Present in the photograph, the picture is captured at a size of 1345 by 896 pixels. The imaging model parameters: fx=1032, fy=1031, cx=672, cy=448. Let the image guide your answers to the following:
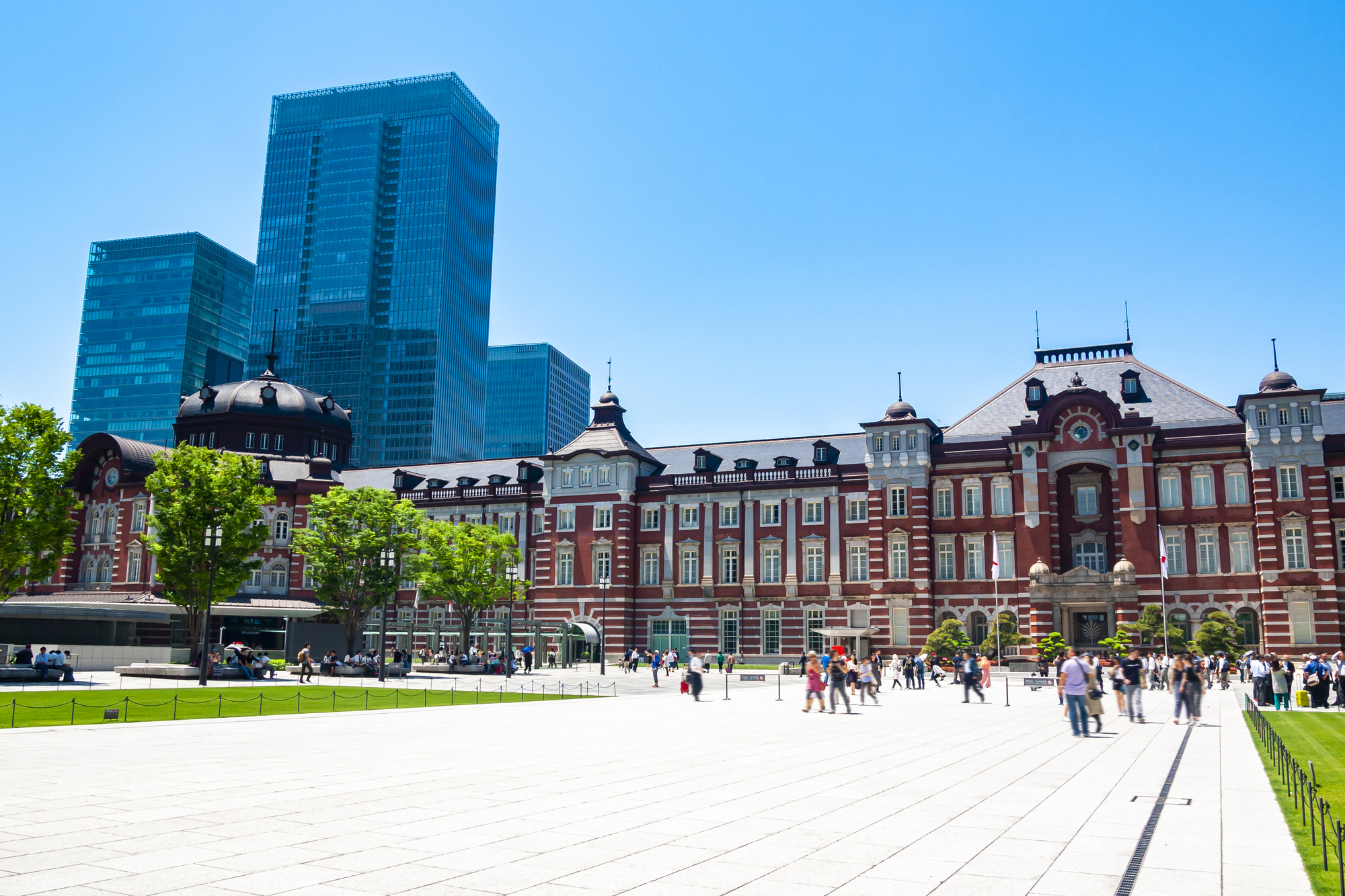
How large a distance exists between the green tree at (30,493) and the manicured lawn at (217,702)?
11.0 meters

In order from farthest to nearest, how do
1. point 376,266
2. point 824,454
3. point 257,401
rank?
point 376,266 → point 257,401 → point 824,454

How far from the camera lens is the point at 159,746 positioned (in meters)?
19.5

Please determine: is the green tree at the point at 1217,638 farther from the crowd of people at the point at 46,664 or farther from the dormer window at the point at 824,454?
the crowd of people at the point at 46,664

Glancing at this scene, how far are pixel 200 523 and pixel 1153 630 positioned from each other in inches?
1998

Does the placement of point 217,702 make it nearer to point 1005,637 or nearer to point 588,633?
point 588,633

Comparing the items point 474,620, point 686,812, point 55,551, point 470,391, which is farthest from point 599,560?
point 470,391

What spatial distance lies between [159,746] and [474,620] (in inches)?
2225

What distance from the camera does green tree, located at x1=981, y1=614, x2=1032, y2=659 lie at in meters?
60.7

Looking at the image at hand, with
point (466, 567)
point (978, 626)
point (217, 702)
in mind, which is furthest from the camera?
point (466, 567)

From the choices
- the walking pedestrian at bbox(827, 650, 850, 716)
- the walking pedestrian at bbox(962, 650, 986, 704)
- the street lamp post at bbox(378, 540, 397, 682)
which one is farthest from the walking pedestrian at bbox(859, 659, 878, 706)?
the street lamp post at bbox(378, 540, 397, 682)

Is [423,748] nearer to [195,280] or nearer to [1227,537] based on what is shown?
[1227,537]

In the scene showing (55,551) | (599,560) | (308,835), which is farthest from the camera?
(599,560)

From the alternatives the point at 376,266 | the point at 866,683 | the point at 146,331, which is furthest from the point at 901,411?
the point at 146,331

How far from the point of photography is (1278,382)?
59.7 meters
